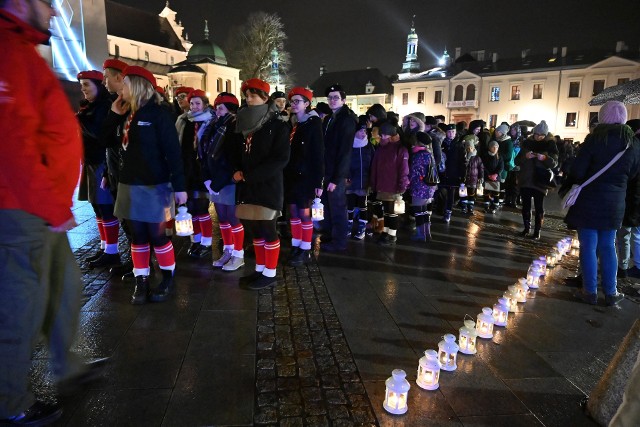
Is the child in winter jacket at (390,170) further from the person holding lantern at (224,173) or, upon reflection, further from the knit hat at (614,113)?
the knit hat at (614,113)

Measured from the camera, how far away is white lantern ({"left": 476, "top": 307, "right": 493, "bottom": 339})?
3.97 meters

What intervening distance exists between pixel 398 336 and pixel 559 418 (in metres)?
1.43

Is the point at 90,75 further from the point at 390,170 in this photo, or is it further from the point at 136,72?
the point at 390,170

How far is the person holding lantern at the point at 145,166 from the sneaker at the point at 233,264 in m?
1.17

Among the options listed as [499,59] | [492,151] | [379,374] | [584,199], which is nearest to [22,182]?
[379,374]

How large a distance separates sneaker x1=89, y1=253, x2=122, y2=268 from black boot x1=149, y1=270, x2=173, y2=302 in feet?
4.52

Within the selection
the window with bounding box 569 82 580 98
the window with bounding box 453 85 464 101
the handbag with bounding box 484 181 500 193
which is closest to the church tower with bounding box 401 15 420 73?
the window with bounding box 453 85 464 101

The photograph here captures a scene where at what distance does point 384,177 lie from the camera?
23.3 ft

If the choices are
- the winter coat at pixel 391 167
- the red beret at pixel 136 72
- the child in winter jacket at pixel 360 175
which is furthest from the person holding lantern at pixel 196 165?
the winter coat at pixel 391 167

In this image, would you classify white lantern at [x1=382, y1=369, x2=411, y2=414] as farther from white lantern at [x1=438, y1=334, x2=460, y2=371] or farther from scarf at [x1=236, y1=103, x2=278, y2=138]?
scarf at [x1=236, y1=103, x2=278, y2=138]

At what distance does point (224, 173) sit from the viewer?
17.8 feet

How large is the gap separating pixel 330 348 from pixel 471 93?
5747 centimetres

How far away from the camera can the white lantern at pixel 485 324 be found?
3.97 meters

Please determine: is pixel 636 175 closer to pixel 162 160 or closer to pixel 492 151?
pixel 492 151
